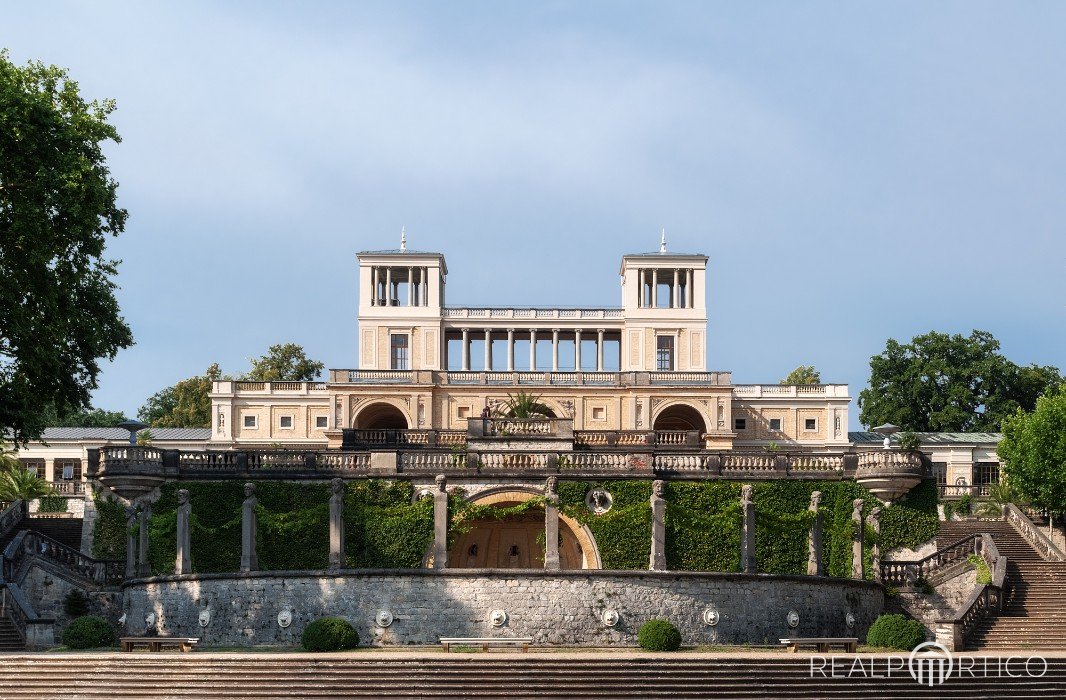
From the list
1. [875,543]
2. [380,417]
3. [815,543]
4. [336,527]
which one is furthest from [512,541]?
[380,417]

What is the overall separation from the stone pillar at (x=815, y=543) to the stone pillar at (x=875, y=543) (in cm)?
168

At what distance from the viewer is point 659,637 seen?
129 ft

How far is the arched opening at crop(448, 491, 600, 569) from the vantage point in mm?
48031

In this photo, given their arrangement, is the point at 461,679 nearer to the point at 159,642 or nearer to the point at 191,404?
the point at 159,642

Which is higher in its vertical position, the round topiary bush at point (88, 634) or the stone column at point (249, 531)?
the stone column at point (249, 531)

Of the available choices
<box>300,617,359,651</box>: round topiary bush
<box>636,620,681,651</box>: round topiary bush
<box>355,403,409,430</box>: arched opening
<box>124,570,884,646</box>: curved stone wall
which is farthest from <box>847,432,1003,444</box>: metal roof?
<box>300,617,359,651</box>: round topiary bush

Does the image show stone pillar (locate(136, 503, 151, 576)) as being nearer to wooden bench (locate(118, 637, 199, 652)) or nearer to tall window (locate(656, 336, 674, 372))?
wooden bench (locate(118, 637, 199, 652))

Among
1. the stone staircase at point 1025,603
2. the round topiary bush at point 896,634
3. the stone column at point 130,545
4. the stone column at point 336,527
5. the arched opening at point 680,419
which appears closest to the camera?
the round topiary bush at point 896,634

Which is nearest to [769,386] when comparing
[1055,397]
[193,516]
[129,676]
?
[1055,397]

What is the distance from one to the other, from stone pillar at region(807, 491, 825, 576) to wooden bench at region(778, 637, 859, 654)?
17.4 feet

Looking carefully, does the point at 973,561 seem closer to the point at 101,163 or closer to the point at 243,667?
the point at 243,667

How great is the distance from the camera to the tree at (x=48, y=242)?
40.7 m

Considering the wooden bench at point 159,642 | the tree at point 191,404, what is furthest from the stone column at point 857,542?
the tree at point 191,404

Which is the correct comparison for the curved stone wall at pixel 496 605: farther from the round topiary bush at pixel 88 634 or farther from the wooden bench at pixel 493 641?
the round topiary bush at pixel 88 634
